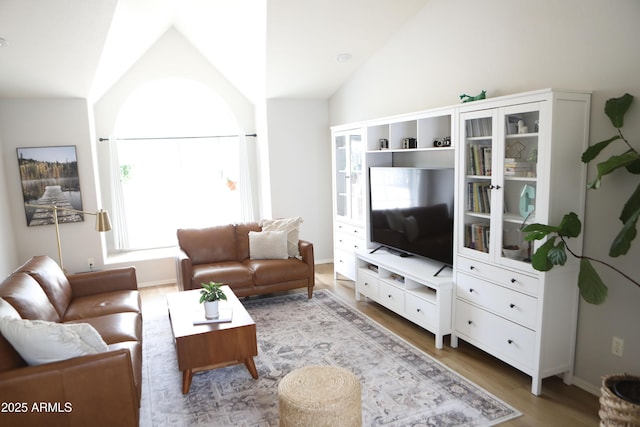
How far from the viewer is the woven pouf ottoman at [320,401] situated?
2.16 m

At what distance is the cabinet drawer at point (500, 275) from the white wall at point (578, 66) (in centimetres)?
41

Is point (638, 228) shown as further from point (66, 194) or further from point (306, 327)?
point (66, 194)

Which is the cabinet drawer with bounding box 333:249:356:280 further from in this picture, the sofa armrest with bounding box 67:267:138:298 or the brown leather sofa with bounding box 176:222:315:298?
the sofa armrest with bounding box 67:267:138:298

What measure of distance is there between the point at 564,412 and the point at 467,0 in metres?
3.16

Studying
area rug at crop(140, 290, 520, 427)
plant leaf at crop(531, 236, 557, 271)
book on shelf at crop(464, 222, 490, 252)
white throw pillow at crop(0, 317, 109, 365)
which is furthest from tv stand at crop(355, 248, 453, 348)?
white throw pillow at crop(0, 317, 109, 365)

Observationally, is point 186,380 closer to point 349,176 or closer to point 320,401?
point 320,401

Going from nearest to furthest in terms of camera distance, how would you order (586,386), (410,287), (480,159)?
(586,386) → (480,159) → (410,287)

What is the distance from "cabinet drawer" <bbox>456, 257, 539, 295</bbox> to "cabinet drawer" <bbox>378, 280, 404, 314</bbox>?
713mm

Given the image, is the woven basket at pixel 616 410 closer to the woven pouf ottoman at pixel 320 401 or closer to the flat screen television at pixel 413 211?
the woven pouf ottoman at pixel 320 401

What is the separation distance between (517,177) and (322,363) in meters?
1.93

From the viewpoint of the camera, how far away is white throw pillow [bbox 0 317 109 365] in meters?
2.11

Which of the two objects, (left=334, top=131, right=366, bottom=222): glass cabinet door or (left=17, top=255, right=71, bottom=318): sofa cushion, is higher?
(left=334, top=131, right=366, bottom=222): glass cabinet door

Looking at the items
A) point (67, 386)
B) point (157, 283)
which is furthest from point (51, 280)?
point (157, 283)

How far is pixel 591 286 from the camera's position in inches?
96.0
